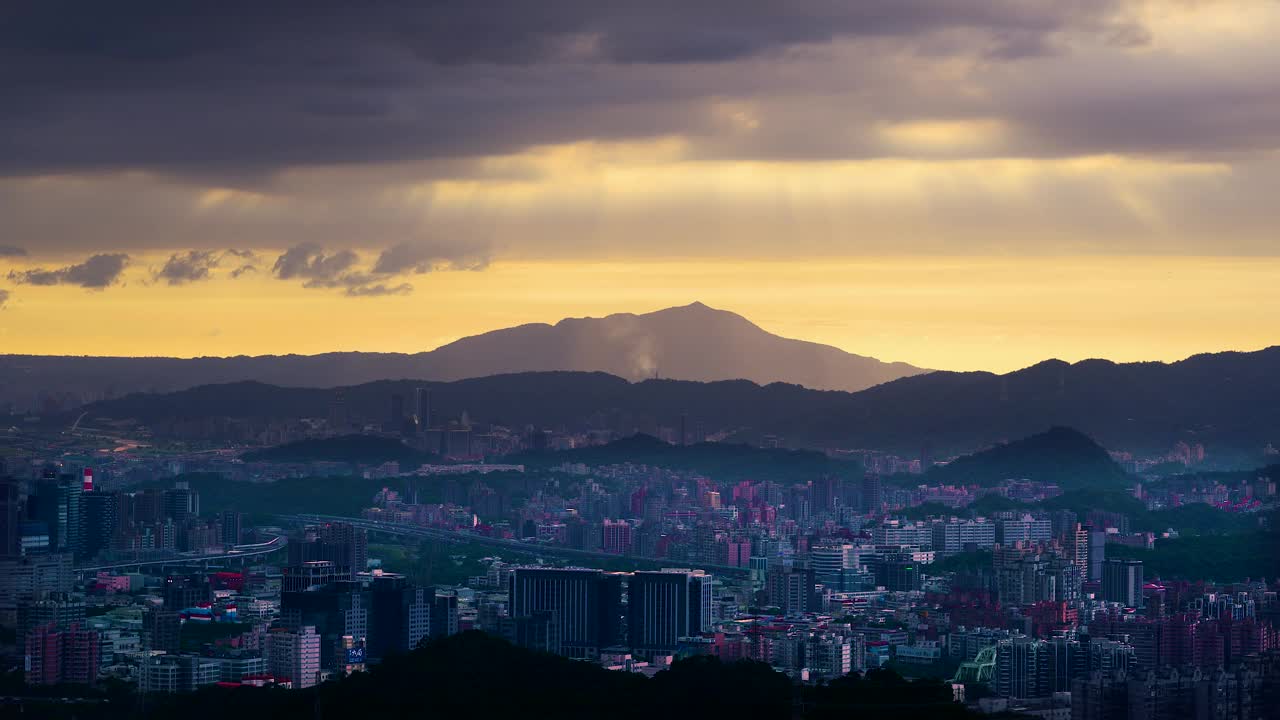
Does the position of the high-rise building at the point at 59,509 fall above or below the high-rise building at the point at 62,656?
above

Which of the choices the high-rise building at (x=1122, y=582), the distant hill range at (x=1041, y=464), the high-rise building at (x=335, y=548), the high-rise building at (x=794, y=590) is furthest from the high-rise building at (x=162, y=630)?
the distant hill range at (x=1041, y=464)

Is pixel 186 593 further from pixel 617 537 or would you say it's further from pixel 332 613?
pixel 617 537

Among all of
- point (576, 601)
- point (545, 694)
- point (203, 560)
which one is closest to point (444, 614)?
point (576, 601)

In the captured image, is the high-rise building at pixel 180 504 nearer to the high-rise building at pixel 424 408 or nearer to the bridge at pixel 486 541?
the bridge at pixel 486 541

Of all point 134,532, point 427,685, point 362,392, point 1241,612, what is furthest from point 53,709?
point 362,392

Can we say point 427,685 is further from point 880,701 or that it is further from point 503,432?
point 503,432

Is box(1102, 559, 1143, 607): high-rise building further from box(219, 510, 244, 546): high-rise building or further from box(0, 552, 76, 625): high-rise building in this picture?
box(219, 510, 244, 546): high-rise building
